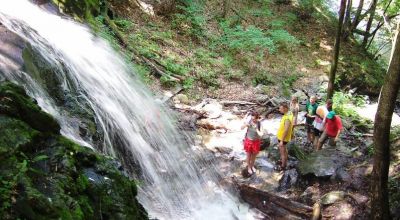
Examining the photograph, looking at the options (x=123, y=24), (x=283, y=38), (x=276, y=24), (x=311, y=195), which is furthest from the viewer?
(x=276, y=24)

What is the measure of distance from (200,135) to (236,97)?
370 centimetres

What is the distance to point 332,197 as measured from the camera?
7.59m

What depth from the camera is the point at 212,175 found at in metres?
8.62

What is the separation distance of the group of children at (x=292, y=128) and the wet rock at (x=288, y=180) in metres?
0.29

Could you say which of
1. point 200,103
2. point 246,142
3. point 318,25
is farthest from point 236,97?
point 318,25

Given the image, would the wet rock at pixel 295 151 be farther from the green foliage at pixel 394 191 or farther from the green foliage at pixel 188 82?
the green foliage at pixel 188 82

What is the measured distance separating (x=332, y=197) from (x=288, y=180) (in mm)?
1240

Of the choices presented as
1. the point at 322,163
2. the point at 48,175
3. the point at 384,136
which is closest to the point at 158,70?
the point at 322,163

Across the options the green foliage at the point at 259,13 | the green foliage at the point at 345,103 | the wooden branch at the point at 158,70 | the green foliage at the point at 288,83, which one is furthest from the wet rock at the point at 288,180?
the green foliage at the point at 259,13

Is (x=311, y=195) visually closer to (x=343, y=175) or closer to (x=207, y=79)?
(x=343, y=175)

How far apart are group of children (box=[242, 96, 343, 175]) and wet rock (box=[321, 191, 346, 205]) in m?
1.57

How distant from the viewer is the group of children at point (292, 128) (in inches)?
332

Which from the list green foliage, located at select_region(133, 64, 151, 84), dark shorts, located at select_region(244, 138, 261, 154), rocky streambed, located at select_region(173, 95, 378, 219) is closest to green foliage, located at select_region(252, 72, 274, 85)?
rocky streambed, located at select_region(173, 95, 378, 219)

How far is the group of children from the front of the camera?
842 centimetres
